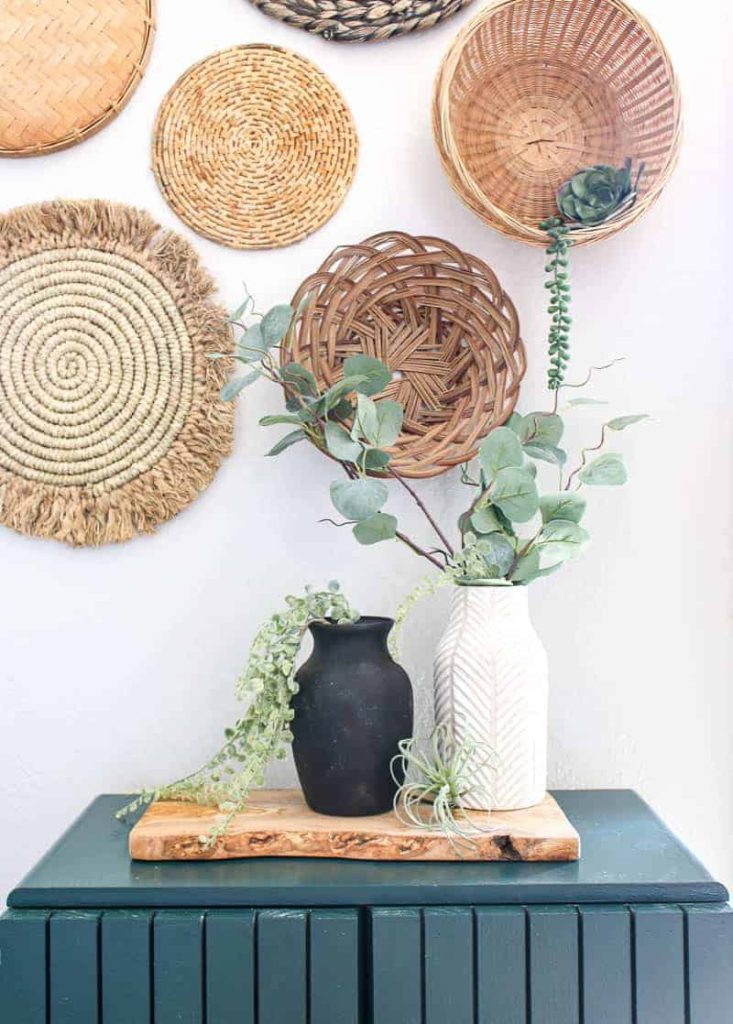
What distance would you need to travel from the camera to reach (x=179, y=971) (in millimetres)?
1046

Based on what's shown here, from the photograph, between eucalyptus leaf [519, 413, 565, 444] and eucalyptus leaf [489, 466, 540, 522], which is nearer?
eucalyptus leaf [489, 466, 540, 522]

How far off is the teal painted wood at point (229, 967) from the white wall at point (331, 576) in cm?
40

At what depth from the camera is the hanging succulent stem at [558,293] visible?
4.46ft

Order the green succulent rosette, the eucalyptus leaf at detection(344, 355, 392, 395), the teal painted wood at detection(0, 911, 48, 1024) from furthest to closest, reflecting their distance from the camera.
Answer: the green succulent rosette < the eucalyptus leaf at detection(344, 355, 392, 395) < the teal painted wood at detection(0, 911, 48, 1024)

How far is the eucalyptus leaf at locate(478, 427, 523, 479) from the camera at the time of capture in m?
1.21

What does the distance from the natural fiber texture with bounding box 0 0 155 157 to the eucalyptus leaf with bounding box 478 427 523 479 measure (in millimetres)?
687

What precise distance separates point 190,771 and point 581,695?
539mm

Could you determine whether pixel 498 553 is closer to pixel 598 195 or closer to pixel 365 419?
pixel 365 419

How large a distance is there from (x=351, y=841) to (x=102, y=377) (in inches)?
27.1

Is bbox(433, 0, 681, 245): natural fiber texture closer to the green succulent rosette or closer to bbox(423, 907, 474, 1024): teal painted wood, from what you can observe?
the green succulent rosette

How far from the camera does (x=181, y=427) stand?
1425mm

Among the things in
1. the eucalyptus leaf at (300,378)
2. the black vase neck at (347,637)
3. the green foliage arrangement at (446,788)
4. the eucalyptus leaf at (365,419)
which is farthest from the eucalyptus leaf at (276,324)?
the green foliage arrangement at (446,788)

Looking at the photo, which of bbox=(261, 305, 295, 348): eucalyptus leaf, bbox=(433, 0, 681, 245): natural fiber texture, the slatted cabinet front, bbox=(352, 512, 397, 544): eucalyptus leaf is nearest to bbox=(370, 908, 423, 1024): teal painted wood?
the slatted cabinet front

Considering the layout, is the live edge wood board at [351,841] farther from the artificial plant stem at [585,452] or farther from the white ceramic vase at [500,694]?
the artificial plant stem at [585,452]
